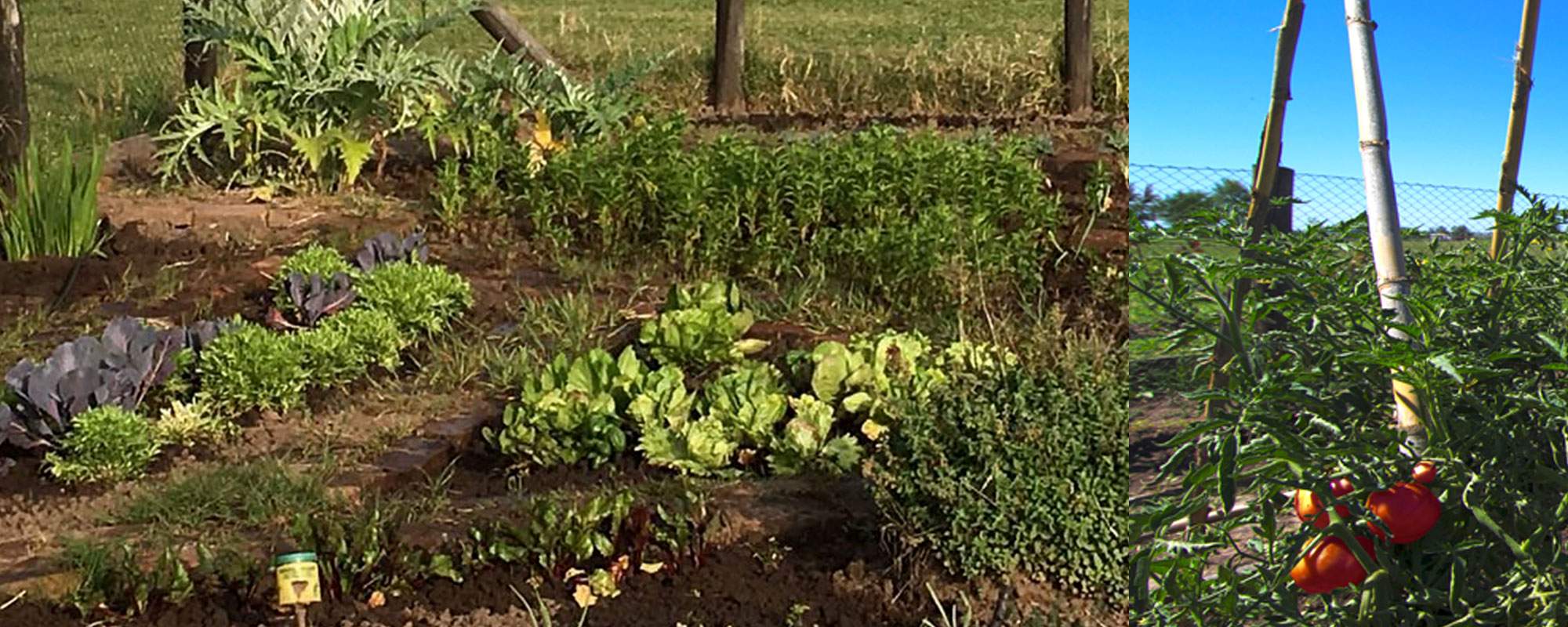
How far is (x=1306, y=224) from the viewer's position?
1503mm

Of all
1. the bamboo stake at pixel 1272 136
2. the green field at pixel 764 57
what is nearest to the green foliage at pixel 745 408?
the bamboo stake at pixel 1272 136

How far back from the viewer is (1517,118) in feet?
5.43

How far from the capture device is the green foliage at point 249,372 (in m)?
3.78

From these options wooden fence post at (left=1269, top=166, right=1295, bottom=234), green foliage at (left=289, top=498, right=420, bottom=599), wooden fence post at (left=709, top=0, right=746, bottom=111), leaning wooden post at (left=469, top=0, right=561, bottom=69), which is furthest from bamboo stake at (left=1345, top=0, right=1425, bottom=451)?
wooden fence post at (left=709, top=0, right=746, bottom=111)

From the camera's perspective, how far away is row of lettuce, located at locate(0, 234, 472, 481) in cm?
343

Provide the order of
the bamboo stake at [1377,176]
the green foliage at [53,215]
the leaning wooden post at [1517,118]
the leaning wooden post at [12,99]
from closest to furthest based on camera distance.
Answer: the bamboo stake at [1377,176]
the leaning wooden post at [1517,118]
the green foliage at [53,215]
the leaning wooden post at [12,99]

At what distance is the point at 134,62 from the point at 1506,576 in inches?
318

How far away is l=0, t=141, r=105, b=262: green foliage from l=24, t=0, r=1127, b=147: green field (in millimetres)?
1489

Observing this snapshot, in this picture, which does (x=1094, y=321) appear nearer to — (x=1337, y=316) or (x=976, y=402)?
(x=976, y=402)

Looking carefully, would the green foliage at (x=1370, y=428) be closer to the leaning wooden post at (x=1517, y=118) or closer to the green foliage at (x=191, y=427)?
the leaning wooden post at (x=1517, y=118)

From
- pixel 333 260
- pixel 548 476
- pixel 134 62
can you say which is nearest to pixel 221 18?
pixel 333 260

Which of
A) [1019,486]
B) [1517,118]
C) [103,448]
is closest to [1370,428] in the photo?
[1517,118]

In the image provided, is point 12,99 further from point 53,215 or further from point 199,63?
point 199,63

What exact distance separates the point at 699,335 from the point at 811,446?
581 mm
